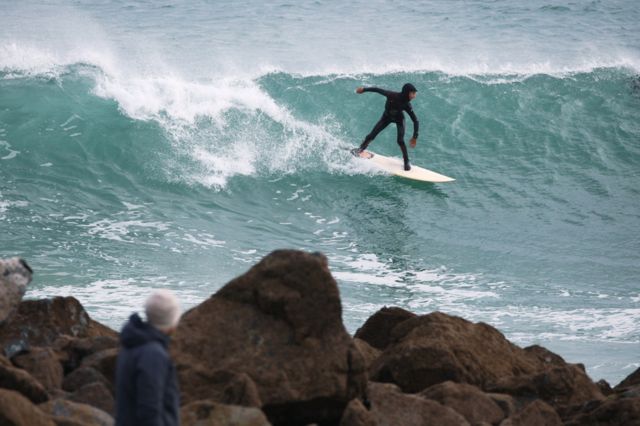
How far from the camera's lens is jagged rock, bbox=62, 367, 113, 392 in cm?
605

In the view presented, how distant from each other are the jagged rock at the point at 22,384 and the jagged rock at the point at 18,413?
0.65 metres

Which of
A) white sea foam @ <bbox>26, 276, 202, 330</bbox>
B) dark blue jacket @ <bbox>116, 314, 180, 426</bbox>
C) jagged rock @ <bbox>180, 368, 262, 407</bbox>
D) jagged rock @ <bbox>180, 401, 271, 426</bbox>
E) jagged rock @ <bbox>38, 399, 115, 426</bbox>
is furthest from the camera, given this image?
white sea foam @ <bbox>26, 276, 202, 330</bbox>

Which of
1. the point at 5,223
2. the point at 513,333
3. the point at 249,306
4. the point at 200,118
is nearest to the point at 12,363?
the point at 249,306

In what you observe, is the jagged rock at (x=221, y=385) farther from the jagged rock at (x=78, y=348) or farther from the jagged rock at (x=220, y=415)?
the jagged rock at (x=78, y=348)

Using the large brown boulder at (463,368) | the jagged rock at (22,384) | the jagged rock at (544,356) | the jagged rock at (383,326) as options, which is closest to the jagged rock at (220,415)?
the jagged rock at (22,384)

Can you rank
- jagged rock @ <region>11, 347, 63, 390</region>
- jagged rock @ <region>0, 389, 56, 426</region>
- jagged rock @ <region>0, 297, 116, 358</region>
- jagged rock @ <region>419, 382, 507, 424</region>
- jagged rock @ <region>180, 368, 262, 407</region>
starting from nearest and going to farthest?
jagged rock @ <region>0, 389, 56, 426</region>, jagged rock @ <region>180, 368, 262, 407</region>, jagged rock @ <region>11, 347, 63, 390</region>, jagged rock @ <region>419, 382, 507, 424</region>, jagged rock @ <region>0, 297, 116, 358</region>

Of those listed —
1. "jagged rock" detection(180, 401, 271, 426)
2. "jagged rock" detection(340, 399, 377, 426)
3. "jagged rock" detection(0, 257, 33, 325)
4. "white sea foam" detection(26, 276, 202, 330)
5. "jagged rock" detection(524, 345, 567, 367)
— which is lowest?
"white sea foam" detection(26, 276, 202, 330)

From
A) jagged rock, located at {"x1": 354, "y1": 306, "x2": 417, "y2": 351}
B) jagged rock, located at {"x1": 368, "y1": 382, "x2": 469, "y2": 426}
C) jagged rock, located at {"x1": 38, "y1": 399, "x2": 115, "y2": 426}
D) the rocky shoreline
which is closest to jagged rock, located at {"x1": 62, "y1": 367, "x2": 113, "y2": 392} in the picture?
the rocky shoreline

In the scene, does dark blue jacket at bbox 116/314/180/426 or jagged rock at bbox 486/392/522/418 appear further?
jagged rock at bbox 486/392/522/418

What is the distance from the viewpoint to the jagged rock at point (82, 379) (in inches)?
238

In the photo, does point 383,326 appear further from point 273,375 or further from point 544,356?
point 273,375

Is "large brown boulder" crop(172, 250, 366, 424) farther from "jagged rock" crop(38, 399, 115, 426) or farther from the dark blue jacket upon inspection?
the dark blue jacket

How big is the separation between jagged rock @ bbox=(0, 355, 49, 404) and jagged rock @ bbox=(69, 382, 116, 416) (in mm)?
198

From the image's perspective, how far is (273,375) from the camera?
579cm
